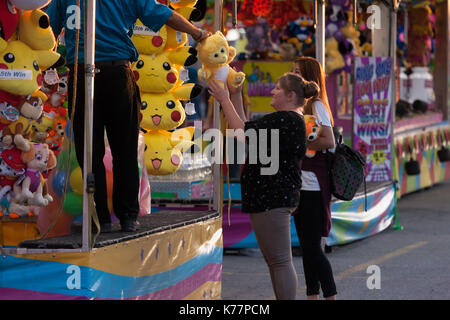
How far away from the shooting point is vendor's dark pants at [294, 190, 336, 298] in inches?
220

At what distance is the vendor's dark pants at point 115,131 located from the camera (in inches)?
192

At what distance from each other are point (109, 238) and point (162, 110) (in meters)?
2.52

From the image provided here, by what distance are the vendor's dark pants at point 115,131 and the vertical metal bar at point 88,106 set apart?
285 mm

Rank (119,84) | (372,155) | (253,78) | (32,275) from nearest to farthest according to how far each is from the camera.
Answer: (32,275)
(119,84)
(372,155)
(253,78)

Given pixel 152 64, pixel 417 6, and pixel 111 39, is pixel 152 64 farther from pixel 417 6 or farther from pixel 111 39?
pixel 417 6

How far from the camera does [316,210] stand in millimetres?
5586

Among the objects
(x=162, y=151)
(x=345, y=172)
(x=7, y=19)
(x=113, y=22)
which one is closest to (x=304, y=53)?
(x=162, y=151)

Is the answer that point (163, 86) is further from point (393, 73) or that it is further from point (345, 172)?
point (393, 73)

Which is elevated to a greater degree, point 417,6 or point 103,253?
point 417,6

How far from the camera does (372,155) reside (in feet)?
32.9

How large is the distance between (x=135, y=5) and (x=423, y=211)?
715cm

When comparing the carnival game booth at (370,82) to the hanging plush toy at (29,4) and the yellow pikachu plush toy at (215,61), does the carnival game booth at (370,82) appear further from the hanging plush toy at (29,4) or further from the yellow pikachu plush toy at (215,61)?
the hanging plush toy at (29,4)

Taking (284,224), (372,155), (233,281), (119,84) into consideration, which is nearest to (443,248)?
(372,155)

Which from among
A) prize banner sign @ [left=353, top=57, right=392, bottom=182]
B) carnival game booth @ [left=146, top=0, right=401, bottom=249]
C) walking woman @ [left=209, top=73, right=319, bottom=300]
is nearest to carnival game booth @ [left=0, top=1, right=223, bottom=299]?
walking woman @ [left=209, top=73, right=319, bottom=300]
